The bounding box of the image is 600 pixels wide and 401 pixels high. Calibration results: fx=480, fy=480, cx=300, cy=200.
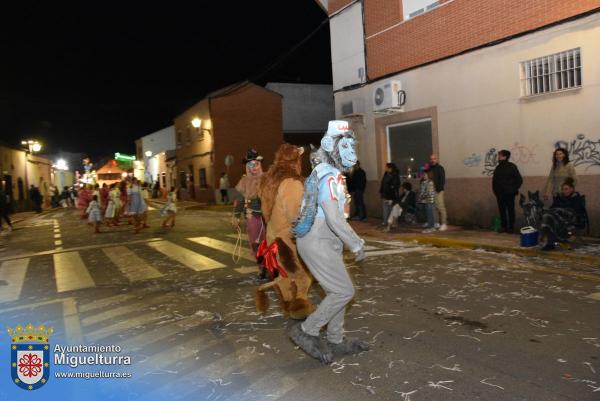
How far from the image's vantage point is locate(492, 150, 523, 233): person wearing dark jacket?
10.6 meters

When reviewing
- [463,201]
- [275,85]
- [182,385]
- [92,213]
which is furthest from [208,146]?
[182,385]

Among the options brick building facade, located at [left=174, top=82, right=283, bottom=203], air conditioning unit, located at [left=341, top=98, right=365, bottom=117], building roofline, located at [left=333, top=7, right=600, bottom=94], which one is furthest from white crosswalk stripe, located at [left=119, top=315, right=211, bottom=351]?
brick building facade, located at [left=174, top=82, right=283, bottom=203]

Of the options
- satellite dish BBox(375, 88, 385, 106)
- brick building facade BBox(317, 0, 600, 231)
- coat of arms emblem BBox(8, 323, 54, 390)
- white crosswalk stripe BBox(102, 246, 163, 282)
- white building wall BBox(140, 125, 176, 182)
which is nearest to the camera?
coat of arms emblem BBox(8, 323, 54, 390)

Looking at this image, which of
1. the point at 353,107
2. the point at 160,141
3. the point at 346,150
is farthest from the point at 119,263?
the point at 160,141

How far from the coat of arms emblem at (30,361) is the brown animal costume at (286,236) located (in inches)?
75.7

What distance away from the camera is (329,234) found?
13.5 feet

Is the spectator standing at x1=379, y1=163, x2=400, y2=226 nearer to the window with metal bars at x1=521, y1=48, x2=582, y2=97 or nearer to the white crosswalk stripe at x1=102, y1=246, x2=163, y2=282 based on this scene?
the window with metal bars at x1=521, y1=48, x2=582, y2=97

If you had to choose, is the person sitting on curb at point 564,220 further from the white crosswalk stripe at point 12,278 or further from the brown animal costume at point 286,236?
the white crosswalk stripe at point 12,278

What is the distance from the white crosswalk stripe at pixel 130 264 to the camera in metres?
8.41

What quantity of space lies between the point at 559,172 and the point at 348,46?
9502 mm

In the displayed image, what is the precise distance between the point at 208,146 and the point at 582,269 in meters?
27.0

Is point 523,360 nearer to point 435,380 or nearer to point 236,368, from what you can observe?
point 435,380

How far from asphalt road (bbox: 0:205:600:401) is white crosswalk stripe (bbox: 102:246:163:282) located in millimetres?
67

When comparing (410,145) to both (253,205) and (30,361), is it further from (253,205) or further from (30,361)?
(30,361)
